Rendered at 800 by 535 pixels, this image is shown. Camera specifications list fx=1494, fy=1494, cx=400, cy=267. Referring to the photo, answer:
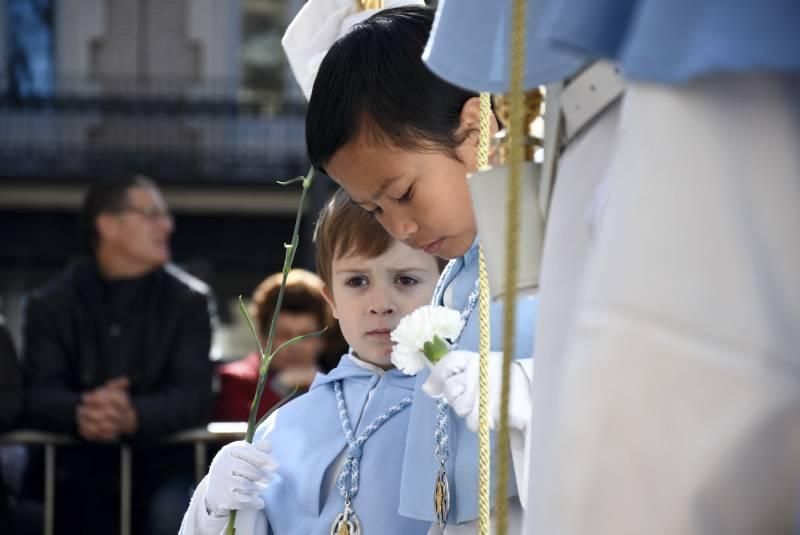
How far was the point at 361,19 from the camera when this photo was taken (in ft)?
8.89

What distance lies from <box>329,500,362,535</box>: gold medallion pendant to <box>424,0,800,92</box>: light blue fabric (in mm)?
1282

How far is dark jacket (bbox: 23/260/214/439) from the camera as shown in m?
5.01

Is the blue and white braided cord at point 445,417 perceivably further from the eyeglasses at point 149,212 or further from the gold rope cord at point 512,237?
the eyeglasses at point 149,212

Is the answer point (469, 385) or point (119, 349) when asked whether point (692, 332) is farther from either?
point (119, 349)

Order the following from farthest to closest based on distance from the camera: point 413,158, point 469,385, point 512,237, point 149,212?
point 149,212 → point 413,158 → point 469,385 → point 512,237

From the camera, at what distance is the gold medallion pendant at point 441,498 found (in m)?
2.36

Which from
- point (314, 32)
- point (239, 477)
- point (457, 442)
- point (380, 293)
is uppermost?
point (314, 32)

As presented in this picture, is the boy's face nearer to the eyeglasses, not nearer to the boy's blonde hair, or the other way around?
the boy's blonde hair

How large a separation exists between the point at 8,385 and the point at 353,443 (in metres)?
2.61

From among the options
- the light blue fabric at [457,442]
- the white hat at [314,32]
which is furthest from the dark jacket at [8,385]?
the light blue fabric at [457,442]

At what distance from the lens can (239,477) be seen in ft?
8.61

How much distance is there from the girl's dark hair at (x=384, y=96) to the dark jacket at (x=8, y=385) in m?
2.82

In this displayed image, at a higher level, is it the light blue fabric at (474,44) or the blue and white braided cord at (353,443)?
the light blue fabric at (474,44)

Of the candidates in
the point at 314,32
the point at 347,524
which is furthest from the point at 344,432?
the point at 314,32
